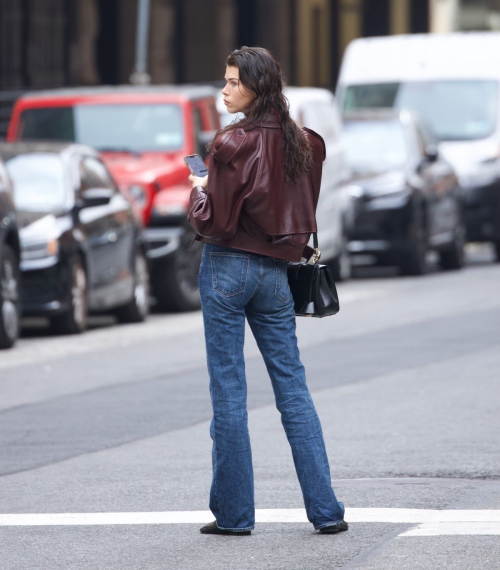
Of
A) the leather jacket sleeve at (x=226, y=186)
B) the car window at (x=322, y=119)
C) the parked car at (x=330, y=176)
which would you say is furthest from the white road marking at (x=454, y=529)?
the car window at (x=322, y=119)

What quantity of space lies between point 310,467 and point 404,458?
1727 millimetres

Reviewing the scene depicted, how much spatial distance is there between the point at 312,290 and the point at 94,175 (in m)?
8.61

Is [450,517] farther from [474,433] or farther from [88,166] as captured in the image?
[88,166]

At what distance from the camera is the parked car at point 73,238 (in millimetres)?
13422

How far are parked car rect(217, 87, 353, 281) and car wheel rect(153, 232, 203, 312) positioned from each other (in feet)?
6.93

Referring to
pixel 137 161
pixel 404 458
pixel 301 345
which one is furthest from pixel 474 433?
pixel 137 161

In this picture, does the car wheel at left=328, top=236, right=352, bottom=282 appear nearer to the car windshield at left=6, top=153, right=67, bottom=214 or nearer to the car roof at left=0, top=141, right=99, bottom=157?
the car roof at left=0, top=141, right=99, bottom=157

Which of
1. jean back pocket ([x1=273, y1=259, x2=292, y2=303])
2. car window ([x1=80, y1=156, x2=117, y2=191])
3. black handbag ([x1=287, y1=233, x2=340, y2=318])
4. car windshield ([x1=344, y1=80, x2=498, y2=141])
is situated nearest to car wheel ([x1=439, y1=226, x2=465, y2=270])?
car windshield ([x1=344, y1=80, x2=498, y2=141])

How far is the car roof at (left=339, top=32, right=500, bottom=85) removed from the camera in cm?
2269

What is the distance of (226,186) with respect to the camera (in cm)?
600

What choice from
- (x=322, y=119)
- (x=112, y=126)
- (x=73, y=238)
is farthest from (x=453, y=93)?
(x=73, y=238)

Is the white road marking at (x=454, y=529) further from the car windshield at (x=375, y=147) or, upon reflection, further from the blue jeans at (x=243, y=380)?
the car windshield at (x=375, y=147)

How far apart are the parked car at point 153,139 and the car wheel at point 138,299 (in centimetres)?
45

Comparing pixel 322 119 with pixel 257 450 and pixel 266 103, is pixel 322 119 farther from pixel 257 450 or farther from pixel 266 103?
pixel 266 103
